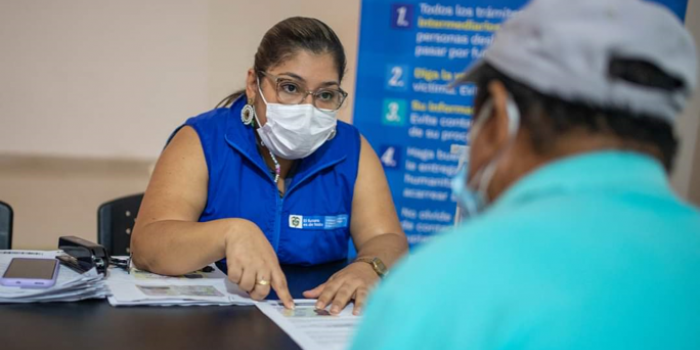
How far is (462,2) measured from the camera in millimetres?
3420

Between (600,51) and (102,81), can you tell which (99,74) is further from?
(600,51)

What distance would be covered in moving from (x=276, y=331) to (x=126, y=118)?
8.01 ft

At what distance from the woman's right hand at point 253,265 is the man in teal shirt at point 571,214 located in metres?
0.81

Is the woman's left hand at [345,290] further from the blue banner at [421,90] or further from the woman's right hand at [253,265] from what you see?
the blue banner at [421,90]

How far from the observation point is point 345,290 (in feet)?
5.05

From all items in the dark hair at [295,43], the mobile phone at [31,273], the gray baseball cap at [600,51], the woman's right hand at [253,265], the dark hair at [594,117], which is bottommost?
the mobile phone at [31,273]

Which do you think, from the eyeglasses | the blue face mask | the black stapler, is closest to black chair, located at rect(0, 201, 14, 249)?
the black stapler

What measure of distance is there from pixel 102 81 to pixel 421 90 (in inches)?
63.2

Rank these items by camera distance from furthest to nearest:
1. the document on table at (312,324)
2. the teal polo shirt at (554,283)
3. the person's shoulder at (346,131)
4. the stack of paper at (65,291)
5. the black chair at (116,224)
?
the black chair at (116,224) < the person's shoulder at (346,131) < the stack of paper at (65,291) < the document on table at (312,324) < the teal polo shirt at (554,283)

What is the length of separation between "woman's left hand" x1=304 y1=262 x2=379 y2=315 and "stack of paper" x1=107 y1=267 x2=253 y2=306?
16 centimetres

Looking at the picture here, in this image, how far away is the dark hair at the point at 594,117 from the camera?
0.68 meters

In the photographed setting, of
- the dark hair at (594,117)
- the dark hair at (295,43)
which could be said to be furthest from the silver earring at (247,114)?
the dark hair at (594,117)

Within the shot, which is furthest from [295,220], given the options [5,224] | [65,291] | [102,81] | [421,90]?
[102,81]

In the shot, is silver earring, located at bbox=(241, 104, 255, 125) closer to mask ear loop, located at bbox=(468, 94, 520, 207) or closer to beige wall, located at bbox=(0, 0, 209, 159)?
mask ear loop, located at bbox=(468, 94, 520, 207)
